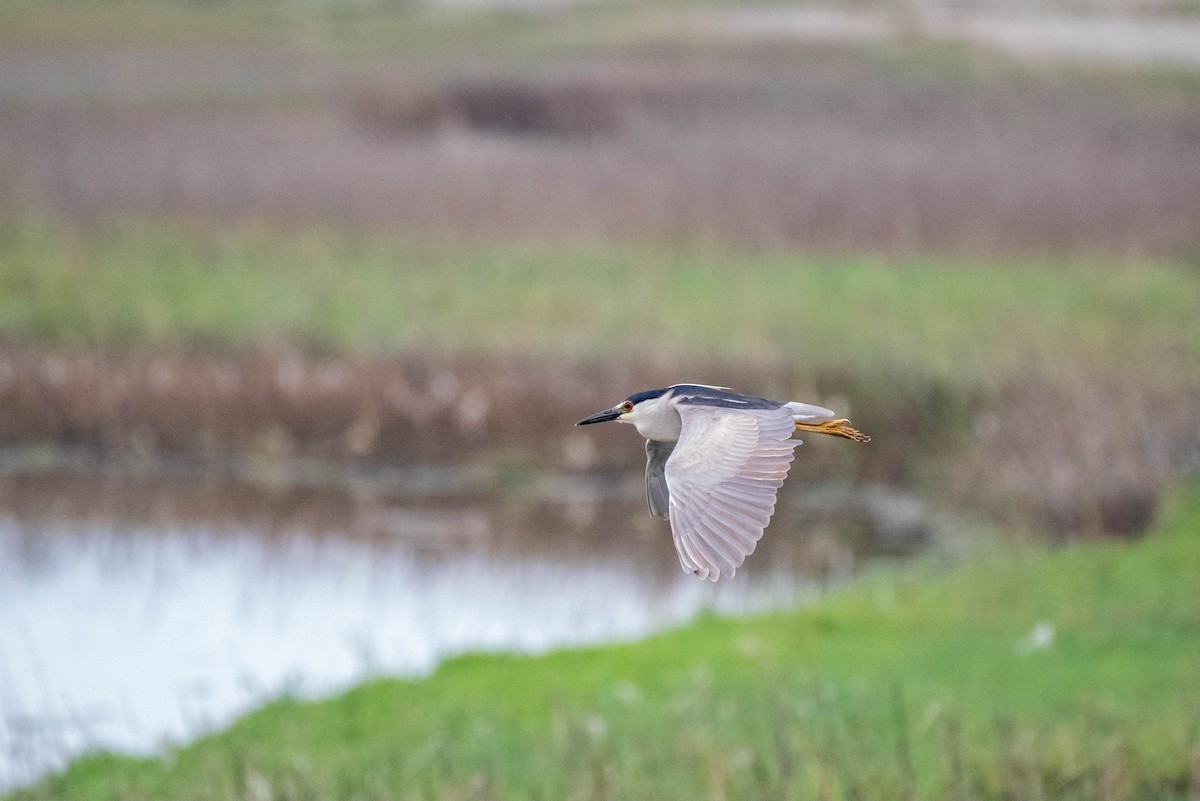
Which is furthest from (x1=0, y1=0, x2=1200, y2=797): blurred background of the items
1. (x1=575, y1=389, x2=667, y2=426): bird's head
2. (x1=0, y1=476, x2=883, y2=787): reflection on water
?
(x1=575, y1=389, x2=667, y2=426): bird's head

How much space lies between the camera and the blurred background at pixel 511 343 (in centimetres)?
1089

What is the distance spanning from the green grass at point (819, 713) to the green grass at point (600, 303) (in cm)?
322

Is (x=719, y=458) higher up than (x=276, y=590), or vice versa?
(x=719, y=458)

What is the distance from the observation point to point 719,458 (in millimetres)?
2201

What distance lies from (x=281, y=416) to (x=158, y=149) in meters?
8.13

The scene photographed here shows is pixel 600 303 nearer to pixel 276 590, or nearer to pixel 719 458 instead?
pixel 276 590

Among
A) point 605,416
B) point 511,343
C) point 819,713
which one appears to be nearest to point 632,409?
point 605,416

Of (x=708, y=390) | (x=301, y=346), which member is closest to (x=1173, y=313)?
(x=301, y=346)

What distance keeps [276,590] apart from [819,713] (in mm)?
4728

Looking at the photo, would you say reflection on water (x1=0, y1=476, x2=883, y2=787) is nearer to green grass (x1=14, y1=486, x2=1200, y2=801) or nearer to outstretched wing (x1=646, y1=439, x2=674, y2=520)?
green grass (x1=14, y1=486, x2=1200, y2=801)

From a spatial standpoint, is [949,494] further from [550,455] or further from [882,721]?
[882,721]

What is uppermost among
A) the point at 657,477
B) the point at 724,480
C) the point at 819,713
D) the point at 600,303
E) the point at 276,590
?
the point at 724,480

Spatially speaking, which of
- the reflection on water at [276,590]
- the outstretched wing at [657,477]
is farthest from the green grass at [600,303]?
the outstretched wing at [657,477]

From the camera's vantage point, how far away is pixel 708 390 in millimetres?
2363
